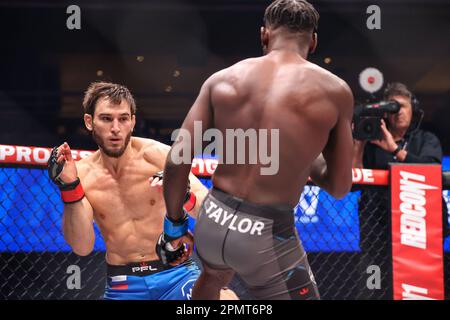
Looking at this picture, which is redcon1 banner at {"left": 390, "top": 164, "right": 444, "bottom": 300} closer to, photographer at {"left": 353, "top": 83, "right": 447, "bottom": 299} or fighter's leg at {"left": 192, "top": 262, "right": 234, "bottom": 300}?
photographer at {"left": 353, "top": 83, "right": 447, "bottom": 299}

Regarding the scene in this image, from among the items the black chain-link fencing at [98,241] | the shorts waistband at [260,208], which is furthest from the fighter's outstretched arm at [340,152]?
the black chain-link fencing at [98,241]

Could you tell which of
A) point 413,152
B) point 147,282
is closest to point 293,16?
point 147,282

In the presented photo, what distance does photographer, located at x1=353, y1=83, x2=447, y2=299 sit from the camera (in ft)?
11.4

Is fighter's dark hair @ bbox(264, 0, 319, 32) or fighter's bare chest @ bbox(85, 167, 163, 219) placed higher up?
fighter's dark hair @ bbox(264, 0, 319, 32)

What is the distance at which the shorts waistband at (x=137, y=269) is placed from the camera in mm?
2912

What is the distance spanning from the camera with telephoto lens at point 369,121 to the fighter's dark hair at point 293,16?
153cm

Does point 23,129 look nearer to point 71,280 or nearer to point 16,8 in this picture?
point 16,8

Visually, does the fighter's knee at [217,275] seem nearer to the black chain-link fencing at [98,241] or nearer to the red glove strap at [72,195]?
the red glove strap at [72,195]

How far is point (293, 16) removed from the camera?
2.16 metres

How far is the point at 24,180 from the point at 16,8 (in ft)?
11.2

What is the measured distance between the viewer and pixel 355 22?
251 inches

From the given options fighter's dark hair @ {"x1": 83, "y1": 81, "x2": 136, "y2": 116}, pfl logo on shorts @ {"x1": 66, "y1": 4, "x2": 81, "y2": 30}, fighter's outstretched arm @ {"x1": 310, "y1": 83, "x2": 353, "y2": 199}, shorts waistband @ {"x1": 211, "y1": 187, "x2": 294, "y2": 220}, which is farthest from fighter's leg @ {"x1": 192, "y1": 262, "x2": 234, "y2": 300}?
pfl logo on shorts @ {"x1": 66, "y1": 4, "x2": 81, "y2": 30}
